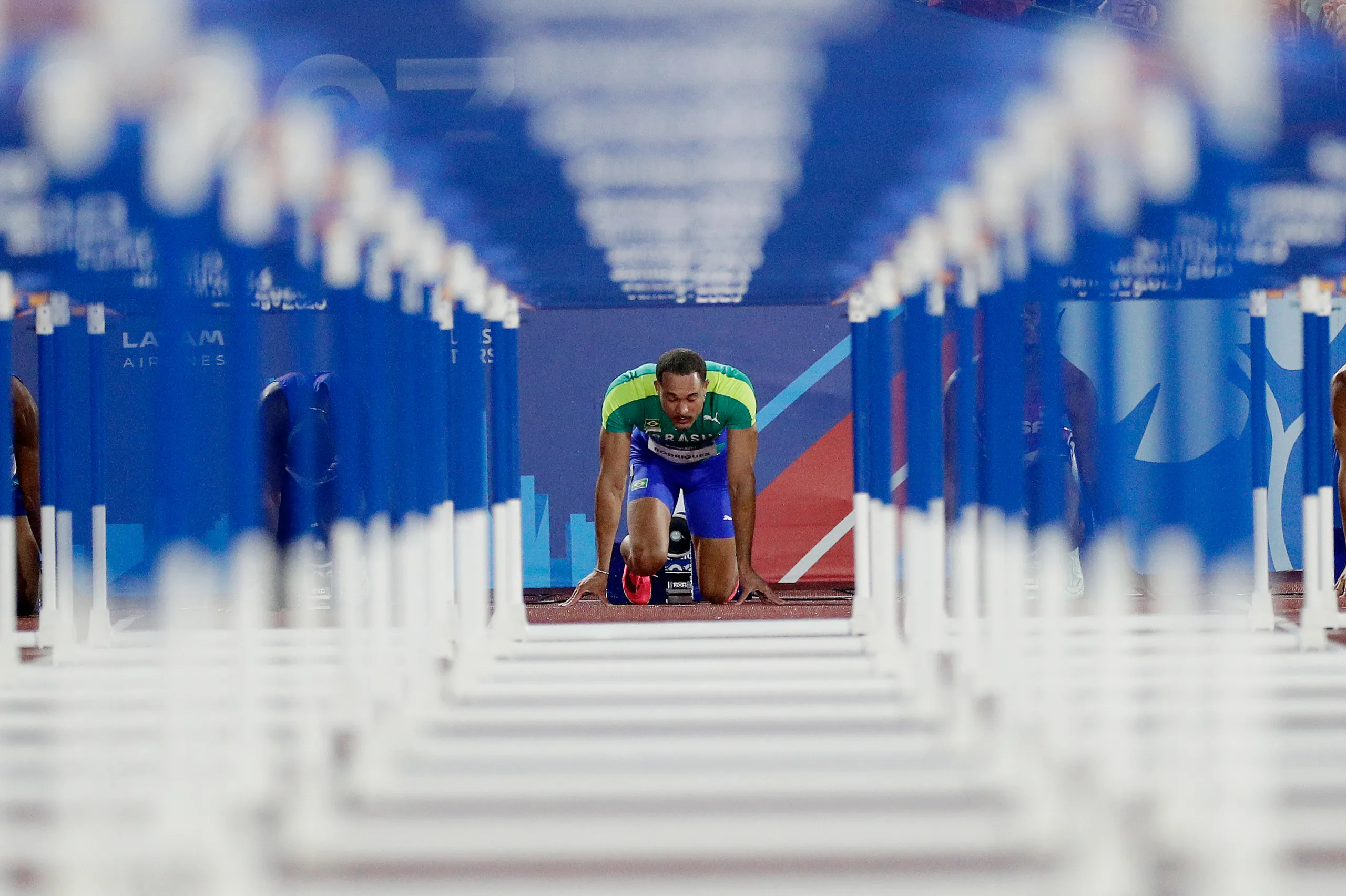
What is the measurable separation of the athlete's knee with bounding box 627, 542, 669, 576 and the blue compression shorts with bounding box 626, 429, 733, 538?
0.20 metres

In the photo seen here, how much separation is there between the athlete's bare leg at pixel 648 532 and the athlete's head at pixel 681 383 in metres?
0.52

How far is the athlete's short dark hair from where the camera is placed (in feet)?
16.9

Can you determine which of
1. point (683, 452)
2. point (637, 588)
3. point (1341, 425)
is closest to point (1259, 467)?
point (1341, 425)

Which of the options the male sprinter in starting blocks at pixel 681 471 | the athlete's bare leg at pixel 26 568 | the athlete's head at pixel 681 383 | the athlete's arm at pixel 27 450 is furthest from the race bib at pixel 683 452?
the athlete's bare leg at pixel 26 568

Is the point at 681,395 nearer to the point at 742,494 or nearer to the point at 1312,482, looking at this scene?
the point at 742,494

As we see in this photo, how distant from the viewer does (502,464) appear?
190 inches

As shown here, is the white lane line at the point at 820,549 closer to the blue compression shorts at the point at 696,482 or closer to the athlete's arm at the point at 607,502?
the blue compression shorts at the point at 696,482

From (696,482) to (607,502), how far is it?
1.94 feet

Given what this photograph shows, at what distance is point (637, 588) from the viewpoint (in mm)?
6332

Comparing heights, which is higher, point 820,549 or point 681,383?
point 681,383

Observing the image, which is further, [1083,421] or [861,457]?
[1083,421]

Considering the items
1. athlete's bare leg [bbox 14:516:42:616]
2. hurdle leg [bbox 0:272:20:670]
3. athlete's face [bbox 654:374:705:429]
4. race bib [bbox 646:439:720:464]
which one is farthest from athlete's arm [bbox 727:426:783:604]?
athlete's bare leg [bbox 14:516:42:616]

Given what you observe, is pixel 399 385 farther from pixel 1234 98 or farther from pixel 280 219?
pixel 1234 98

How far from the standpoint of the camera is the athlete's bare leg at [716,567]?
6043mm
